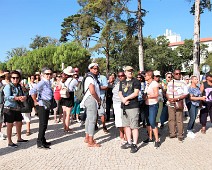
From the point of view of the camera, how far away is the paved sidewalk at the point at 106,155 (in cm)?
491

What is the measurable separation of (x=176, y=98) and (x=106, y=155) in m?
2.36

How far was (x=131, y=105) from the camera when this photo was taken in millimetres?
5785

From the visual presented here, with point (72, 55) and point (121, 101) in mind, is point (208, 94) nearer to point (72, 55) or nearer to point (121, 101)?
point (121, 101)

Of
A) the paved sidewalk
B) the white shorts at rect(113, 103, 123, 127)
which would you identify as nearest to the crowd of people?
the white shorts at rect(113, 103, 123, 127)

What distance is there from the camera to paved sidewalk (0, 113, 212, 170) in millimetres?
→ 4906

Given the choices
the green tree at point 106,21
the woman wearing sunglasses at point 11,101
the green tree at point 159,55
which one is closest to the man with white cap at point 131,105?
the woman wearing sunglasses at point 11,101

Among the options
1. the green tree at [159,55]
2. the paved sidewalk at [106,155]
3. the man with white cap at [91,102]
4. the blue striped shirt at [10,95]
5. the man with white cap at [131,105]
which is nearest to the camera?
the paved sidewalk at [106,155]

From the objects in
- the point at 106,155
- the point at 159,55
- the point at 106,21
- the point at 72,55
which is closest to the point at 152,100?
the point at 106,155

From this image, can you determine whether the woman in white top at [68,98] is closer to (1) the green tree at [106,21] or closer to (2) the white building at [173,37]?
(1) the green tree at [106,21]

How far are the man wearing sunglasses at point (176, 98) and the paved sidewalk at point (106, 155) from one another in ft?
1.01

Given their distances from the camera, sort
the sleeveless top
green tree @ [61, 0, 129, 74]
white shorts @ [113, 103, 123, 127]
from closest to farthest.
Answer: white shorts @ [113, 103, 123, 127] < the sleeveless top < green tree @ [61, 0, 129, 74]

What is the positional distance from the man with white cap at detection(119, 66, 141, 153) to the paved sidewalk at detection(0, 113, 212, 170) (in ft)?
1.22

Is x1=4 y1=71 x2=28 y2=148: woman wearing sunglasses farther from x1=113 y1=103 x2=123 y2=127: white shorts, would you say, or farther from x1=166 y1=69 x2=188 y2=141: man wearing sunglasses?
x1=166 y1=69 x2=188 y2=141: man wearing sunglasses

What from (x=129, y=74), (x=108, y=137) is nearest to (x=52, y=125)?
(x=108, y=137)
